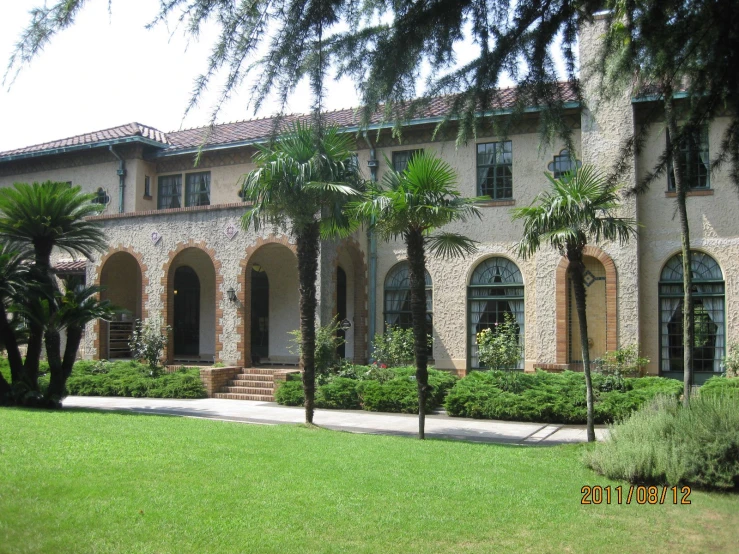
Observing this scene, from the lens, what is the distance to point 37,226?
15.3 m

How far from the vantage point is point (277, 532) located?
5.98 meters

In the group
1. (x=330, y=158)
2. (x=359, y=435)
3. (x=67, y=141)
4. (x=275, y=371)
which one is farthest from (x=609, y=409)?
(x=67, y=141)

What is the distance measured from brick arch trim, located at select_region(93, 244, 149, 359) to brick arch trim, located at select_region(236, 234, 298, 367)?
3.47 m

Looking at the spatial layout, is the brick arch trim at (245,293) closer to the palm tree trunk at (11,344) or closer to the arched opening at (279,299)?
the arched opening at (279,299)

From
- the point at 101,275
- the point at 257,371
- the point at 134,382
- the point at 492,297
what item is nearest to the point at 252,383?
the point at 257,371

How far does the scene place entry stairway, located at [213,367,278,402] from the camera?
1833cm

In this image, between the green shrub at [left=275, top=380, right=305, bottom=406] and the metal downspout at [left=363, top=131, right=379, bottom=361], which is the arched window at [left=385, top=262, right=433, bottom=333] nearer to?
the metal downspout at [left=363, top=131, right=379, bottom=361]

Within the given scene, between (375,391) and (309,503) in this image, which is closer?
(309,503)

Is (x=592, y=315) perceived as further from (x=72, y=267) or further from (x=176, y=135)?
(x=72, y=267)

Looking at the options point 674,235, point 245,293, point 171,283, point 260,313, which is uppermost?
point 674,235

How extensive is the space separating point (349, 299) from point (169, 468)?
1389cm

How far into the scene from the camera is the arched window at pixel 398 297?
814 inches

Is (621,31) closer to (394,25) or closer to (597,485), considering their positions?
(394,25)
